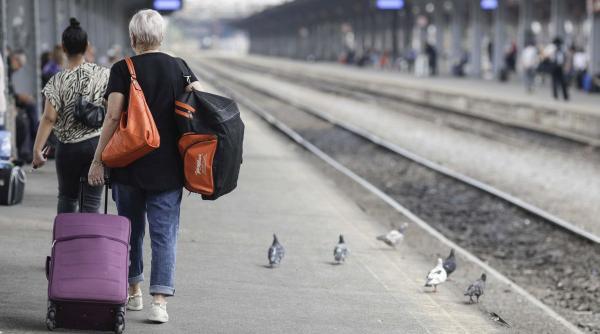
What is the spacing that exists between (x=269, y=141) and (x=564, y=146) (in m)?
5.82

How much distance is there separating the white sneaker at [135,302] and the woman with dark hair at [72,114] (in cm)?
63

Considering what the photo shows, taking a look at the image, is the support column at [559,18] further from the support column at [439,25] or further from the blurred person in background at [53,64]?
the blurred person in background at [53,64]

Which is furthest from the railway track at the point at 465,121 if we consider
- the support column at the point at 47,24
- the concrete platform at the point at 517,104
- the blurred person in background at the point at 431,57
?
the support column at the point at 47,24

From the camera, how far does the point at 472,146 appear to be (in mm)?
24828

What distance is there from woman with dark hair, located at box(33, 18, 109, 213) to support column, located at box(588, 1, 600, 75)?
32026 millimetres

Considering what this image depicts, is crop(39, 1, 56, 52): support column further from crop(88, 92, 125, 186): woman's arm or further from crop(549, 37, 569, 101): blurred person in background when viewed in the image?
crop(88, 92, 125, 186): woman's arm

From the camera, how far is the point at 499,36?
49.3 meters

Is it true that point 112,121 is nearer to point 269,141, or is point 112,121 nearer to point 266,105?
point 269,141

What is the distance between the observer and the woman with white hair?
6191mm

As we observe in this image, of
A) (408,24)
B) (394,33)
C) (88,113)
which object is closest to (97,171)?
(88,113)

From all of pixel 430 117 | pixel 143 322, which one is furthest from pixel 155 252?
pixel 430 117

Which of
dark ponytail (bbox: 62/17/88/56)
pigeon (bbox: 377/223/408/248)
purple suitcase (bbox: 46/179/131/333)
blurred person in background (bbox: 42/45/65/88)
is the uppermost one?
dark ponytail (bbox: 62/17/88/56)

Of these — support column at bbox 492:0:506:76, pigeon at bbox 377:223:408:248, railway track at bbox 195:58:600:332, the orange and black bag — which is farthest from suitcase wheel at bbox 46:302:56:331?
support column at bbox 492:0:506:76

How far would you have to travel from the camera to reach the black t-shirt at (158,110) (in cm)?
620
